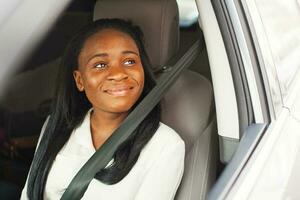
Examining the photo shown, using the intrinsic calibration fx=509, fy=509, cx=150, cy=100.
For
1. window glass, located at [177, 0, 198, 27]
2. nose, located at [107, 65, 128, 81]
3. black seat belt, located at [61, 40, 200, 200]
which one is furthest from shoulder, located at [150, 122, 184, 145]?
window glass, located at [177, 0, 198, 27]

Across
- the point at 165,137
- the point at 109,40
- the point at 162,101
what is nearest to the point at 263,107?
the point at 165,137

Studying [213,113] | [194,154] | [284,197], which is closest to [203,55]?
[213,113]

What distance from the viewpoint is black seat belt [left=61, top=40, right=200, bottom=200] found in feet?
4.43

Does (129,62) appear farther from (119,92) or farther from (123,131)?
(123,131)

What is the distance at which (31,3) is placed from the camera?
1.22 meters

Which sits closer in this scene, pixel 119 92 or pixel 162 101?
pixel 119 92

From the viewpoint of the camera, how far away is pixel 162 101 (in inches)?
73.5

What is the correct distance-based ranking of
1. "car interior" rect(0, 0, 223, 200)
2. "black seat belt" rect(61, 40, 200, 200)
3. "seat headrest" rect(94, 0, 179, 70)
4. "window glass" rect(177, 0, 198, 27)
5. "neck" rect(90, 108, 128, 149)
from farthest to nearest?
"window glass" rect(177, 0, 198, 27) → "seat headrest" rect(94, 0, 179, 70) → "car interior" rect(0, 0, 223, 200) → "neck" rect(90, 108, 128, 149) → "black seat belt" rect(61, 40, 200, 200)

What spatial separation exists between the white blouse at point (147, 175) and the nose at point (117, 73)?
211 millimetres

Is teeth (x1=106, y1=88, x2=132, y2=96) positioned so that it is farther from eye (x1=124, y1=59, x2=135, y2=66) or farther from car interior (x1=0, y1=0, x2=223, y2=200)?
→ car interior (x1=0, y1=0, x2=223, y2=200)

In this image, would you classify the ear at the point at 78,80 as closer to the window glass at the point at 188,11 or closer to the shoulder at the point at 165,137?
the shoulder at the point at 165,137

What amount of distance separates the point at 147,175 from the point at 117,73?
12.6 inches

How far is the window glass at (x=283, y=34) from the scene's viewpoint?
168 cm

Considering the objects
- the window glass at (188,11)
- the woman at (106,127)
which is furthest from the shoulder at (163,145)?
the window glass at (188,11)
